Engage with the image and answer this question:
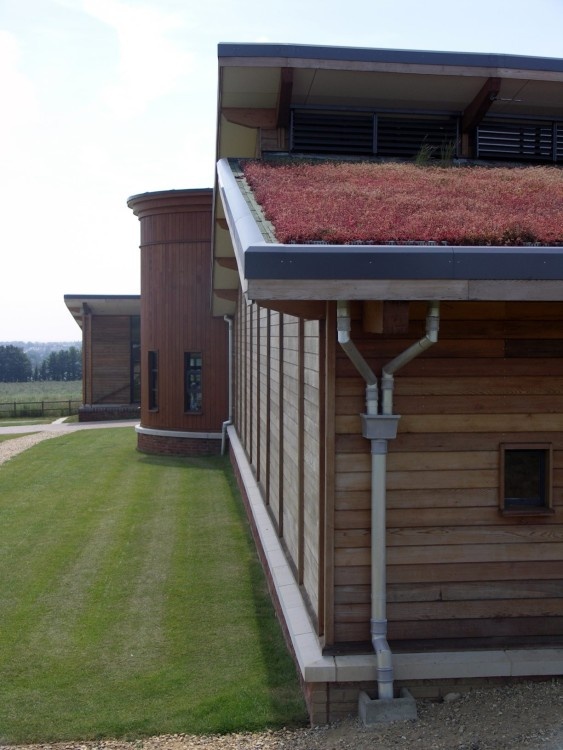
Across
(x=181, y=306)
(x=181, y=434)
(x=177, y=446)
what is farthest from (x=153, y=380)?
(x=181, y=306)

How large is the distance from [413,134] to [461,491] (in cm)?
722

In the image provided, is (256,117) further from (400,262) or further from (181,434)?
(181,434)

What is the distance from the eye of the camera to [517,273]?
530 cm

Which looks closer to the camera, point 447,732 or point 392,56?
point 447,732

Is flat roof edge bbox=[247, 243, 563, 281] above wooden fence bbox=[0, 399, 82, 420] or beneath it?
above

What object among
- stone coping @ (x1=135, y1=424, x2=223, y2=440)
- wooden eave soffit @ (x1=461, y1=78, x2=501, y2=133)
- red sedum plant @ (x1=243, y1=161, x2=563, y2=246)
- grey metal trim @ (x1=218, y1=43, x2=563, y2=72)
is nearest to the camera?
red sedum plant @ (x1=243, y1=161, x2=563, y2=246)

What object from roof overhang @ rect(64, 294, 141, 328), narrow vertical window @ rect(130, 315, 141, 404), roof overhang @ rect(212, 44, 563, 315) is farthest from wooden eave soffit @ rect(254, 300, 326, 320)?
narrow vertical window @ rect(130, 315, 141, 404)

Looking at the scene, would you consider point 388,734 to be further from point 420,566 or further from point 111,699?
point 111,699

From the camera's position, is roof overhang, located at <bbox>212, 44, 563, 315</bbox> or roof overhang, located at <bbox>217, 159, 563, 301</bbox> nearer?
roof overhang, located at <bbox>217, 159, 563, 301</bbox>

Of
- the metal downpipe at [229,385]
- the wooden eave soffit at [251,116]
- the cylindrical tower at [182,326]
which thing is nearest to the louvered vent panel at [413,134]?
the wooden eave soffit at [251,116]

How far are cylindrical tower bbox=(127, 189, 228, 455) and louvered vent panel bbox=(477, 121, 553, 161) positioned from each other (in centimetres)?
1235

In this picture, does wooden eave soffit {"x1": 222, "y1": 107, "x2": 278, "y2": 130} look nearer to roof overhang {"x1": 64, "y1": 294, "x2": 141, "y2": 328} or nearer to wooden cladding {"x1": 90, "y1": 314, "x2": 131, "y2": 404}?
roof overhang {"x1": 64, "y1": 294, "x2": 141, "y2": 328}

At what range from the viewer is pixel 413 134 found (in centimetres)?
1210

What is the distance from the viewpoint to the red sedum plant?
227 inches
